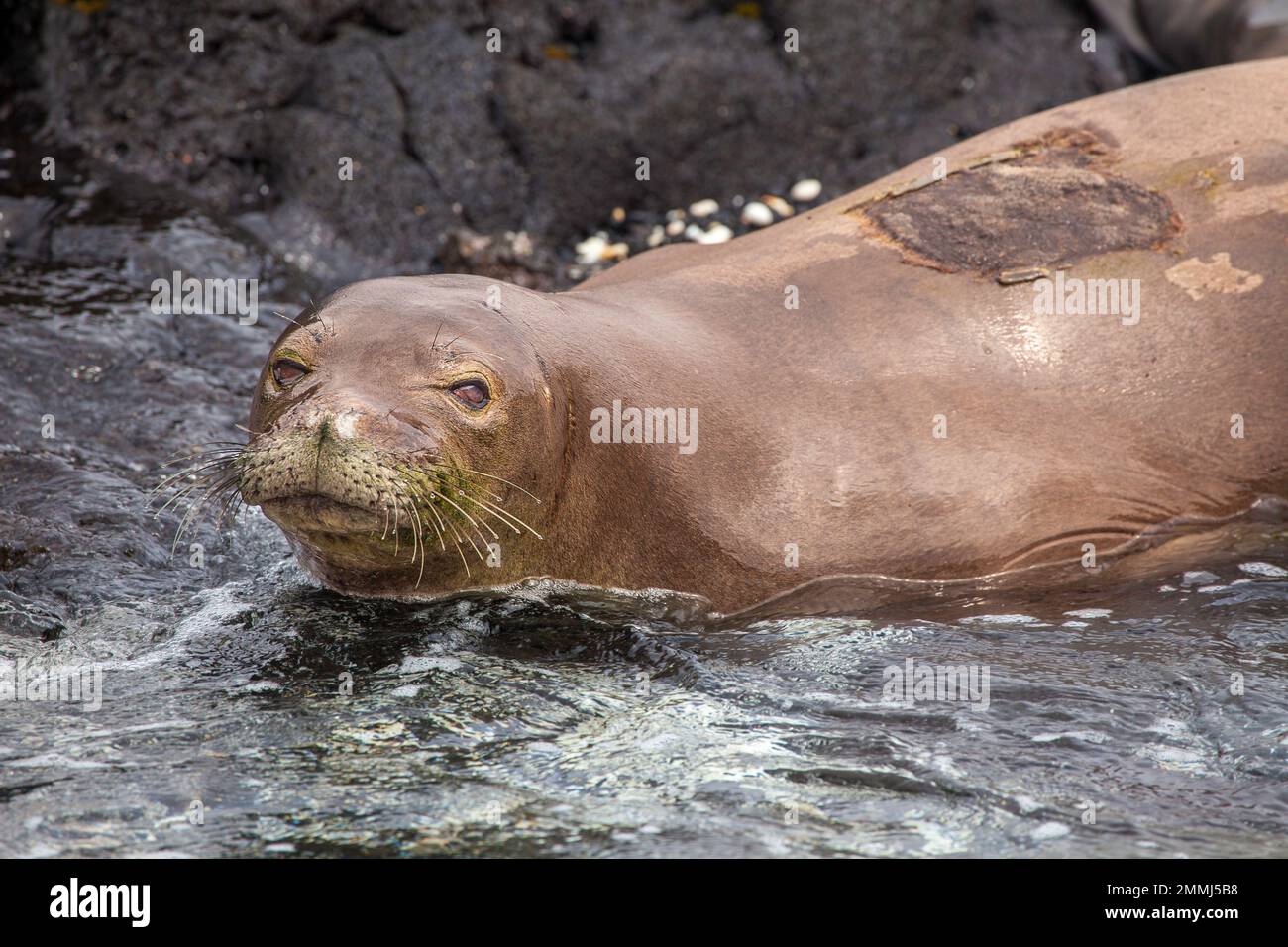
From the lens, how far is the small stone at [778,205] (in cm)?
1009

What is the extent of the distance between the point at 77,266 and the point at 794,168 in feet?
14.6

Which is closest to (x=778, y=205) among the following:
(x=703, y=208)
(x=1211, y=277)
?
(x=703, y=208)

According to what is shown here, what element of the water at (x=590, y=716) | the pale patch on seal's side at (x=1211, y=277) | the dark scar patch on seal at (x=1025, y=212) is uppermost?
the dark scar patch on seal at (x=1025, y=212)

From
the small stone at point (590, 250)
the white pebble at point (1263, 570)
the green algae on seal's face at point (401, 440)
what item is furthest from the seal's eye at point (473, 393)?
the small stone at point (590, 250)

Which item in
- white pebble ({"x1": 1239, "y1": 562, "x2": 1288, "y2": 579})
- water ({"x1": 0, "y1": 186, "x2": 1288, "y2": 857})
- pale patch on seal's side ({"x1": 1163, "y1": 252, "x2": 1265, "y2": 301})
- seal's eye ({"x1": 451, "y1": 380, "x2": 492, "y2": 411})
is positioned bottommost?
water ({"x1": 0, "y1": 186, "x2": 1288, "y2": 857})

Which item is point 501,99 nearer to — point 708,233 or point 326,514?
point 708,233

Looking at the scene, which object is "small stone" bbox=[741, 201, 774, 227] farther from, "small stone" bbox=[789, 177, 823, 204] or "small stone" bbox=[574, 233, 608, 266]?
"small stone" bbox=[574, 233, 608, 266]

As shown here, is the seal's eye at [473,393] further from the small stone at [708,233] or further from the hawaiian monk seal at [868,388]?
the small stone at [708,233]

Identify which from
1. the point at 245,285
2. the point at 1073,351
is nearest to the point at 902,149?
the point at 245,285

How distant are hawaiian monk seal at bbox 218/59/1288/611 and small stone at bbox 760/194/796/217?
401 centimetres

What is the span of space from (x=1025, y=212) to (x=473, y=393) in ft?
7.12

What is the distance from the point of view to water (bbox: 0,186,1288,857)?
3.97 meters

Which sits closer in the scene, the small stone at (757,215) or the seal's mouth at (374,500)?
the seal's mouth at (374,500)

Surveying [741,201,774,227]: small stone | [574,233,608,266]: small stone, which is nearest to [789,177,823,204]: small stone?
[741,201,774,227]: small stone
